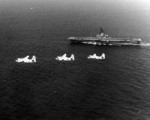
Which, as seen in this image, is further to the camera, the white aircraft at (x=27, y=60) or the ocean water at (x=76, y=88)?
the white aircraft at (x=27, y=60)

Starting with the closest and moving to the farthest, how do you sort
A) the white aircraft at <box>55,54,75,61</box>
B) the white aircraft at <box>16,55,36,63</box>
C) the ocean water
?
the ocean water, the white aircraft at <box>16,55,36,63</box>, the white aircraft at <box>55,54,75,61</box>

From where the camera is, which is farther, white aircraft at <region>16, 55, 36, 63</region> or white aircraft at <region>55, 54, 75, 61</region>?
white aircraft at <region>55, 54, 75, 61</region>

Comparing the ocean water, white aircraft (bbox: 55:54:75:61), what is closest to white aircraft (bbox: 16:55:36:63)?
the ocean water

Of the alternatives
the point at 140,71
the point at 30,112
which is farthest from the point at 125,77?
the point at 30,112

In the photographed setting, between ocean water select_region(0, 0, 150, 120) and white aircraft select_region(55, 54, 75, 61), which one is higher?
white aircraft select_region(55, 54, 75, 61)

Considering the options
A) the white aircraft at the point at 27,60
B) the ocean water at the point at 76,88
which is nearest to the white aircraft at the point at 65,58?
the ocean water at the point at 76,88

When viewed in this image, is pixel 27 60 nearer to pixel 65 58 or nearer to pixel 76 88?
pixel 65 58

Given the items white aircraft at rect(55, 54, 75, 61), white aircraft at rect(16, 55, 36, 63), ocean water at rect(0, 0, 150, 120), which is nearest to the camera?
ocean water at rect(0, 0, 150, 120)

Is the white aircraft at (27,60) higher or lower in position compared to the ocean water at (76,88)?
higher

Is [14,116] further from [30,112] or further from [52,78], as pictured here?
[52,78]

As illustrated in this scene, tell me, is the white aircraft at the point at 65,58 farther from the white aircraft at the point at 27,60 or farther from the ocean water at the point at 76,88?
the white aircraft at the point at 27,60

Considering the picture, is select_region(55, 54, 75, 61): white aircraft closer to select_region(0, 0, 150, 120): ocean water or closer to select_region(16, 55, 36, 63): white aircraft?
select_region(0, 0, 150, 120): ocean water
